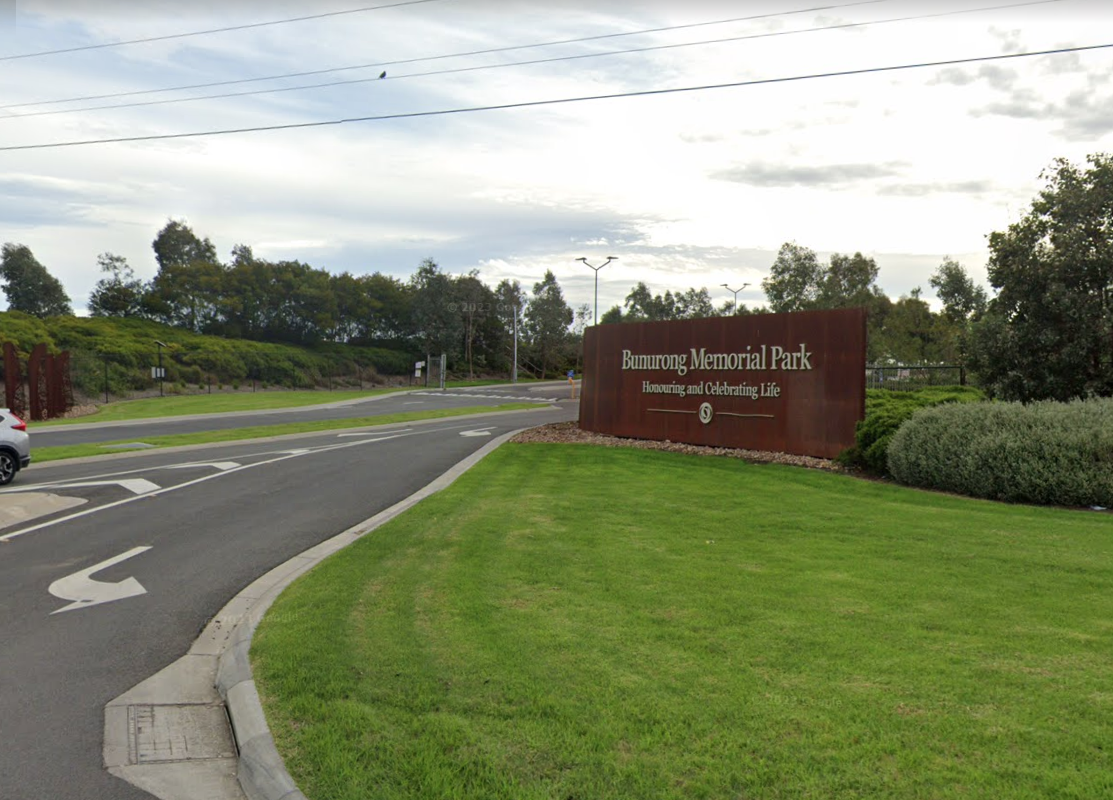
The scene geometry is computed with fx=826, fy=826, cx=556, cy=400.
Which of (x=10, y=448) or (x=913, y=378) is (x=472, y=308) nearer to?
(x=913, y=378)

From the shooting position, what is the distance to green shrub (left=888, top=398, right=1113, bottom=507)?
1184 centimetres

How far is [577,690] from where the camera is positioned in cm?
476

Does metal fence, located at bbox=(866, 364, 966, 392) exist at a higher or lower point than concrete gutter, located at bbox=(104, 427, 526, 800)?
higher

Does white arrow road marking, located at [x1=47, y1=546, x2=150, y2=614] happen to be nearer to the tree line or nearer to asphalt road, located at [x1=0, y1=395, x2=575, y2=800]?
asphalt road, located at [x1=0, y1=395, x2=575, y2=800]

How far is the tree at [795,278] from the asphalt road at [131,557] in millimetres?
39423

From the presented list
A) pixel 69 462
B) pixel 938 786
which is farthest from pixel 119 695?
pixel 69 462

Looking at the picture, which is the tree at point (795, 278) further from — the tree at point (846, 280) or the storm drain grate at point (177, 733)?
the storm drain grate at point (177, 733)

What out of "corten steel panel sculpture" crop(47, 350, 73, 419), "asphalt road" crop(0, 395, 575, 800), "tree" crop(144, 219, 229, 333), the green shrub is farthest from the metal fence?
"tree" crop(144, 219, 229, 333)

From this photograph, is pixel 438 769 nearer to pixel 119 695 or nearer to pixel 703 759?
pixel 703 759

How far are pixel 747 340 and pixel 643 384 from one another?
3.68m

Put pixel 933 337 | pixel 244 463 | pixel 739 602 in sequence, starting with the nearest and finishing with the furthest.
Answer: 1. pixel 739 602
2. pixel 244 463
3. pixel 933 337

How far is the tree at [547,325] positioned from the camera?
8444 cm

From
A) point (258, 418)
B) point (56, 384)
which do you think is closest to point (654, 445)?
point (258, 418)

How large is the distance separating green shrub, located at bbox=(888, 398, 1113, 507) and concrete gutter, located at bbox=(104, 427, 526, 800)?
421 inches
